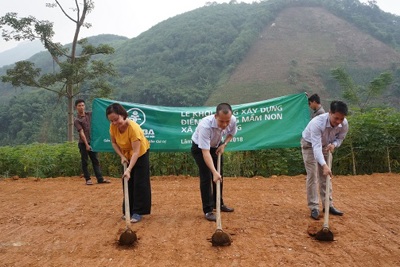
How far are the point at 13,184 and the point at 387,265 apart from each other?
277 inches

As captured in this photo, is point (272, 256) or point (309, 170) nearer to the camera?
point (272, 256)

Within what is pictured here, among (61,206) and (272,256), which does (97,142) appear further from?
(272,256)

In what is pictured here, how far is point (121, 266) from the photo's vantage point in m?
3.25

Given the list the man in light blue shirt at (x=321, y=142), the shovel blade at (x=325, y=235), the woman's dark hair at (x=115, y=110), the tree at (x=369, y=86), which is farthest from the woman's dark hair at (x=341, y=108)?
the tree at (x=369, y=86)

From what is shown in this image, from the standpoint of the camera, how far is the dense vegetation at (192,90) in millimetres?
7609

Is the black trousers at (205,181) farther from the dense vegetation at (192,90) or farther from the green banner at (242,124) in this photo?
the dense vegetation at (192,90)

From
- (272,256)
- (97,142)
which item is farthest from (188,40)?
(272,256)

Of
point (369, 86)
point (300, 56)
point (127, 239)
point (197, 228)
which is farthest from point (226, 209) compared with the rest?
point (300, 56)

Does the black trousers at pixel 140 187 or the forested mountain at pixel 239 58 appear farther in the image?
the forested mountain at pixel 239 58

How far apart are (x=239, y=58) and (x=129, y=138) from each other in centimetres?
5625

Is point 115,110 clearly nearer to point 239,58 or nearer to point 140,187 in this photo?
point 140,187

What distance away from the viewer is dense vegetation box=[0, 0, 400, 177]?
7.61 m

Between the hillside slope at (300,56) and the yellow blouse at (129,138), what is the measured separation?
39415mm

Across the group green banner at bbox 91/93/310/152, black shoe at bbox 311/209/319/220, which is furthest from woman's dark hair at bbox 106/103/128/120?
→ green banner at bbox 91/93/310/152
